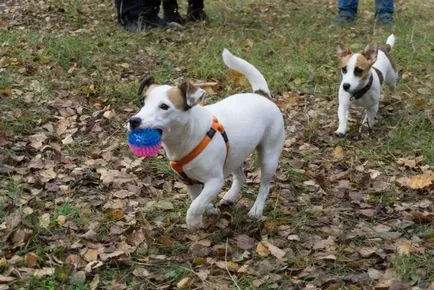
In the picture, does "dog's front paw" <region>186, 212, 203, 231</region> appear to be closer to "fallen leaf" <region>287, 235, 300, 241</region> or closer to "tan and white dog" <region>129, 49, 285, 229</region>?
"tan and white dog" <region>129, 49, 285, 229</region>

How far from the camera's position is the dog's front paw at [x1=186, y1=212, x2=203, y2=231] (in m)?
3.73

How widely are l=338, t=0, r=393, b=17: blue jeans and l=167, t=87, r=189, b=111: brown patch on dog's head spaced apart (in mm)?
6948

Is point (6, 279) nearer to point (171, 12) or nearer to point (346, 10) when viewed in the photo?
point (171, 12)

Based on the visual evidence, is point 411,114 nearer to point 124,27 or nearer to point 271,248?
point 271,248

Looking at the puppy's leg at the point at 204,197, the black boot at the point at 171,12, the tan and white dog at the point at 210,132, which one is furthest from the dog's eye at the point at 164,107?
the black boot at the point at 171,12

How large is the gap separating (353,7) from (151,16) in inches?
129

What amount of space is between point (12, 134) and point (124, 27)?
409cm

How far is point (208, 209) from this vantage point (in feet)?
13.5

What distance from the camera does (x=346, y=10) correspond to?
9.81m

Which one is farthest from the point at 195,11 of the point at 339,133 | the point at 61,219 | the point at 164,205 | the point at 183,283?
the point at 183,283

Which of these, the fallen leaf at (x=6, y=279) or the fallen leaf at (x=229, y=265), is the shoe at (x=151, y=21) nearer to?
the fallen leaf at (x=229, y=265)

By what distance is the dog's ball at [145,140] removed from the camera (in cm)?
337

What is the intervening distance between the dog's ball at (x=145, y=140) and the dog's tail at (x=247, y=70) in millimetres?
898

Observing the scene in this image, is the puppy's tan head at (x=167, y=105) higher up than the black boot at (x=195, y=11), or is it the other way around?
the puppy's tan head at (x=167, y=105)
